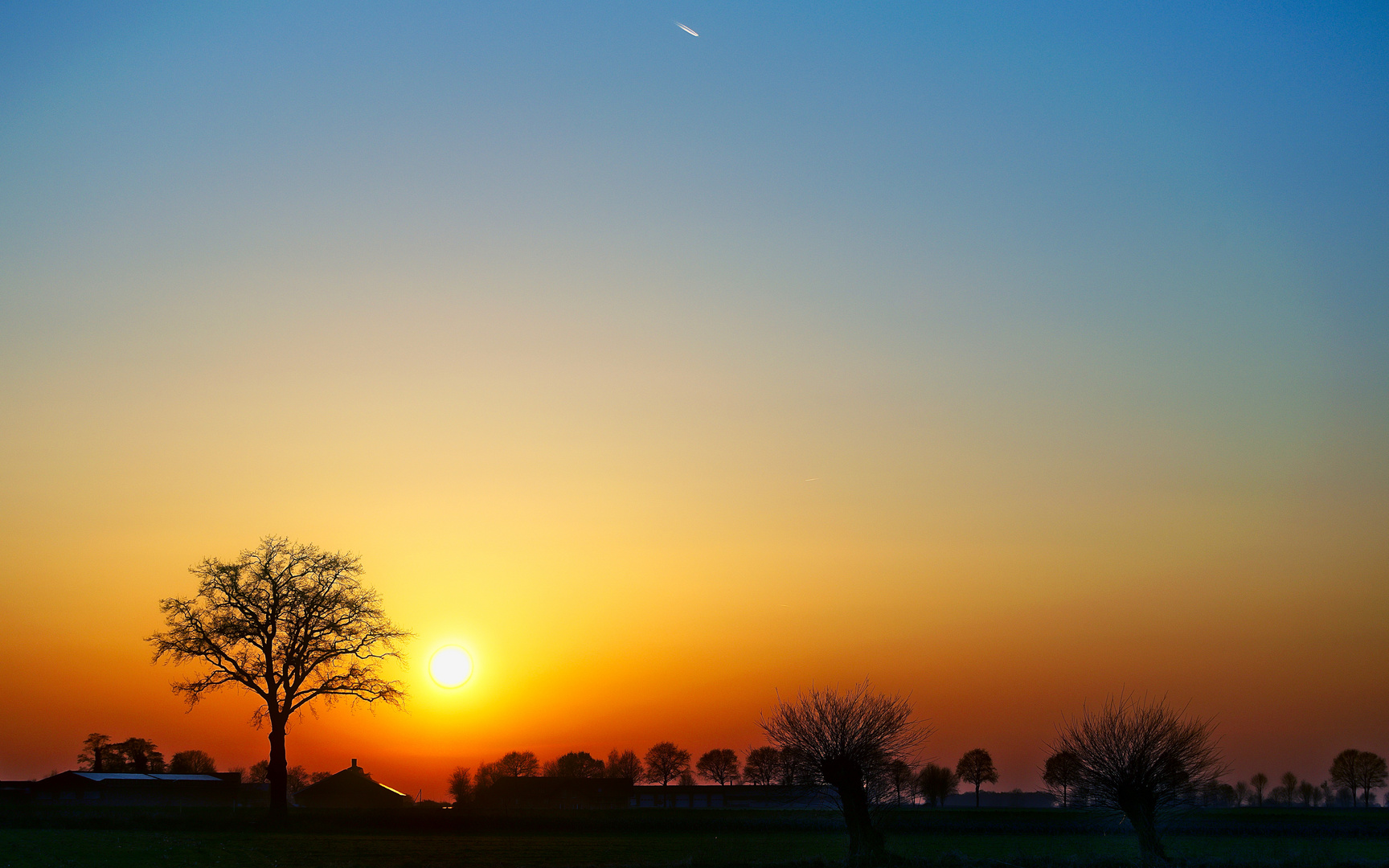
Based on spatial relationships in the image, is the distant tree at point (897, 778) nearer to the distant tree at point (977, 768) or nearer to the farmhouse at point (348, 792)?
the farmhouse at point (348, 792)

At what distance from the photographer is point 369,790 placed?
114m

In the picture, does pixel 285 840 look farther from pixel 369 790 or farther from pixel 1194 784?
pixel 369 790

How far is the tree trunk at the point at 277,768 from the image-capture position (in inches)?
→ 1993

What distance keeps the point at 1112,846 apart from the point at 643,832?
24917 mm

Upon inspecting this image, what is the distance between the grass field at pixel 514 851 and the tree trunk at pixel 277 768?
2827mm

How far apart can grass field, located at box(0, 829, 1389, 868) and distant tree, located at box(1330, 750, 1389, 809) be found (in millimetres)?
154160

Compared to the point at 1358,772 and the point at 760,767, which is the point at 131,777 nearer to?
the point at 760,767

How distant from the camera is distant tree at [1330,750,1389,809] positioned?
18475 centimetres

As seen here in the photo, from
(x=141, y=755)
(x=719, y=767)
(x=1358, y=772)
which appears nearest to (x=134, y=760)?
(x=141, y=755)

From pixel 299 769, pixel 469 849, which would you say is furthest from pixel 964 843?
pixel 299 769

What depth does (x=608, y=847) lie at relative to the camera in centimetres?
4712

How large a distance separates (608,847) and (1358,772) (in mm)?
188393

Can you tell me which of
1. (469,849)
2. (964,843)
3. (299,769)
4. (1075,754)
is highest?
(1075,754)

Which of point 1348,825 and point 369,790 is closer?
point 1348,825
